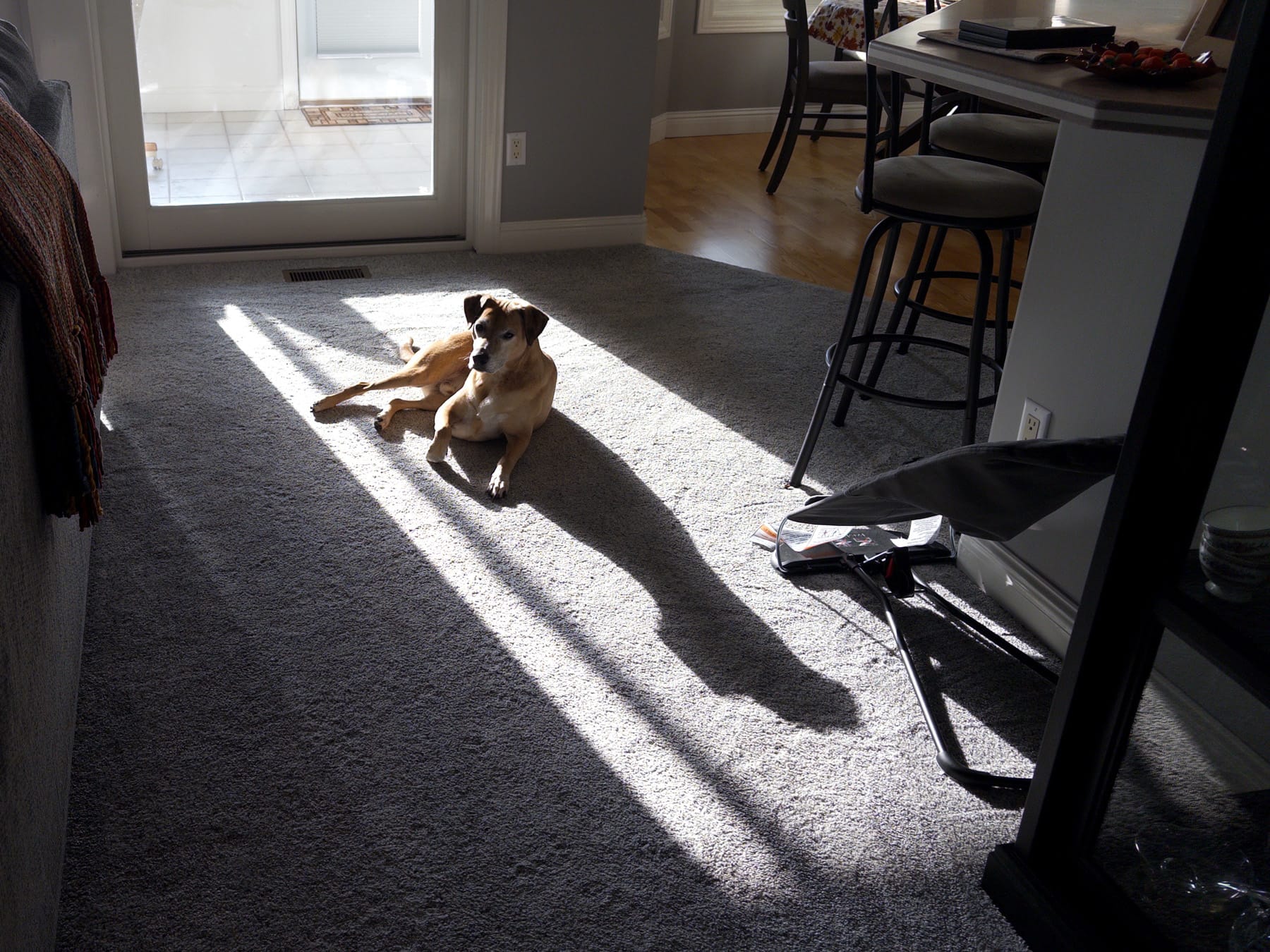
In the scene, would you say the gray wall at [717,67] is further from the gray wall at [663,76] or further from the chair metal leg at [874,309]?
the chair metal leg at [874,309]

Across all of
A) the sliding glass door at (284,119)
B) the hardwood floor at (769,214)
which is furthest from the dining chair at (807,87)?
the sliding glass door at (284,119)

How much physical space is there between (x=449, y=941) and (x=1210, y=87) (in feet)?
5.32

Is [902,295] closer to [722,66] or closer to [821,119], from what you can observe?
[821,119]

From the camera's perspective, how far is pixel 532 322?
2631 mm

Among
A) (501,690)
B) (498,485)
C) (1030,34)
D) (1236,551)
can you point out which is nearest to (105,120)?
(498,485)

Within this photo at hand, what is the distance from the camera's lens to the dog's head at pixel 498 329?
258 centimetres

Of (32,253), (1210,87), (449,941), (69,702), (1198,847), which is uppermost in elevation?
(1210,87)

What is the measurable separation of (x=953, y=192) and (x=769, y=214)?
2.40 metres

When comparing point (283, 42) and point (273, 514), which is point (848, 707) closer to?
point (273, 514)

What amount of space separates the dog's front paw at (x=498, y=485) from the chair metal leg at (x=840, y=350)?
2.16 ft

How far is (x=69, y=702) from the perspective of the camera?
1.66 m

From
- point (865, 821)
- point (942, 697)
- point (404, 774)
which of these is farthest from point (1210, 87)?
point (404, 774)

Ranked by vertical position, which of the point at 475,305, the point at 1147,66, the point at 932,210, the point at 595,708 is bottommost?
the point at 595,708

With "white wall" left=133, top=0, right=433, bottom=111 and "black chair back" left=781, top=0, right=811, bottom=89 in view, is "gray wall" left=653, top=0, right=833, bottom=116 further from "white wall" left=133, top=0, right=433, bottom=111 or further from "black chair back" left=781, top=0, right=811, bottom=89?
"white wall" left=133, top=0, right=433, bottom=111
